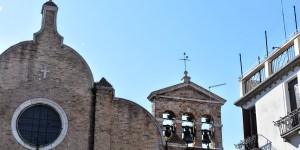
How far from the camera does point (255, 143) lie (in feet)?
69.3

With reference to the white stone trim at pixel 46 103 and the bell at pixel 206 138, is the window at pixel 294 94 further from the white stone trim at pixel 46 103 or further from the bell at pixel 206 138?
the white stone trim at pixel 46 103

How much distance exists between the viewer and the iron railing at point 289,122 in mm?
18538

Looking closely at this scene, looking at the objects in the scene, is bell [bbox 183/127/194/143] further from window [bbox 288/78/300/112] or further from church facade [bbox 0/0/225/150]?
window [bbox 288/78/300/112]

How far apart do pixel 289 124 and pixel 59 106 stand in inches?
318

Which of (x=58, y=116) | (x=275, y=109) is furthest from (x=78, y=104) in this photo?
(x=275, y=109)

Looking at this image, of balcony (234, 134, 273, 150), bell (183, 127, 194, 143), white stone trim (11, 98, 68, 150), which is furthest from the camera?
bell (183, 127, 194, 143)

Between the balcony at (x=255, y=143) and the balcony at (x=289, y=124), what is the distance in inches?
40.6

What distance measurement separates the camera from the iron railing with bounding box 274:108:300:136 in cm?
1854

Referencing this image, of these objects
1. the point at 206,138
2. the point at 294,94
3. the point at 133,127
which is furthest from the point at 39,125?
the point at 294,94

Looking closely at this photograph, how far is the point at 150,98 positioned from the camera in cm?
2475

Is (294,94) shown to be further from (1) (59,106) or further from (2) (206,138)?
(1) (59,106)

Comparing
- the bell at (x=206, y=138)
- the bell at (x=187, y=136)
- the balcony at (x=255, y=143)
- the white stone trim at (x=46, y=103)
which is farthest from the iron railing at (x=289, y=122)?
the white stone trim at (x=46, y=103)

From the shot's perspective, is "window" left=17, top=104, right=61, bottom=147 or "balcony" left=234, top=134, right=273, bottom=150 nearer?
"balcony" left=234, top=134, right=273, bottom=150

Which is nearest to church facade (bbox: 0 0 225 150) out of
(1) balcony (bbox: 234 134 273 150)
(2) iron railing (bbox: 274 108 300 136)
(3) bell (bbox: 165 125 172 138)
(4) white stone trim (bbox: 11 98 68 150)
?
(4) white stone trim (bbox: 11 98 68 150)
